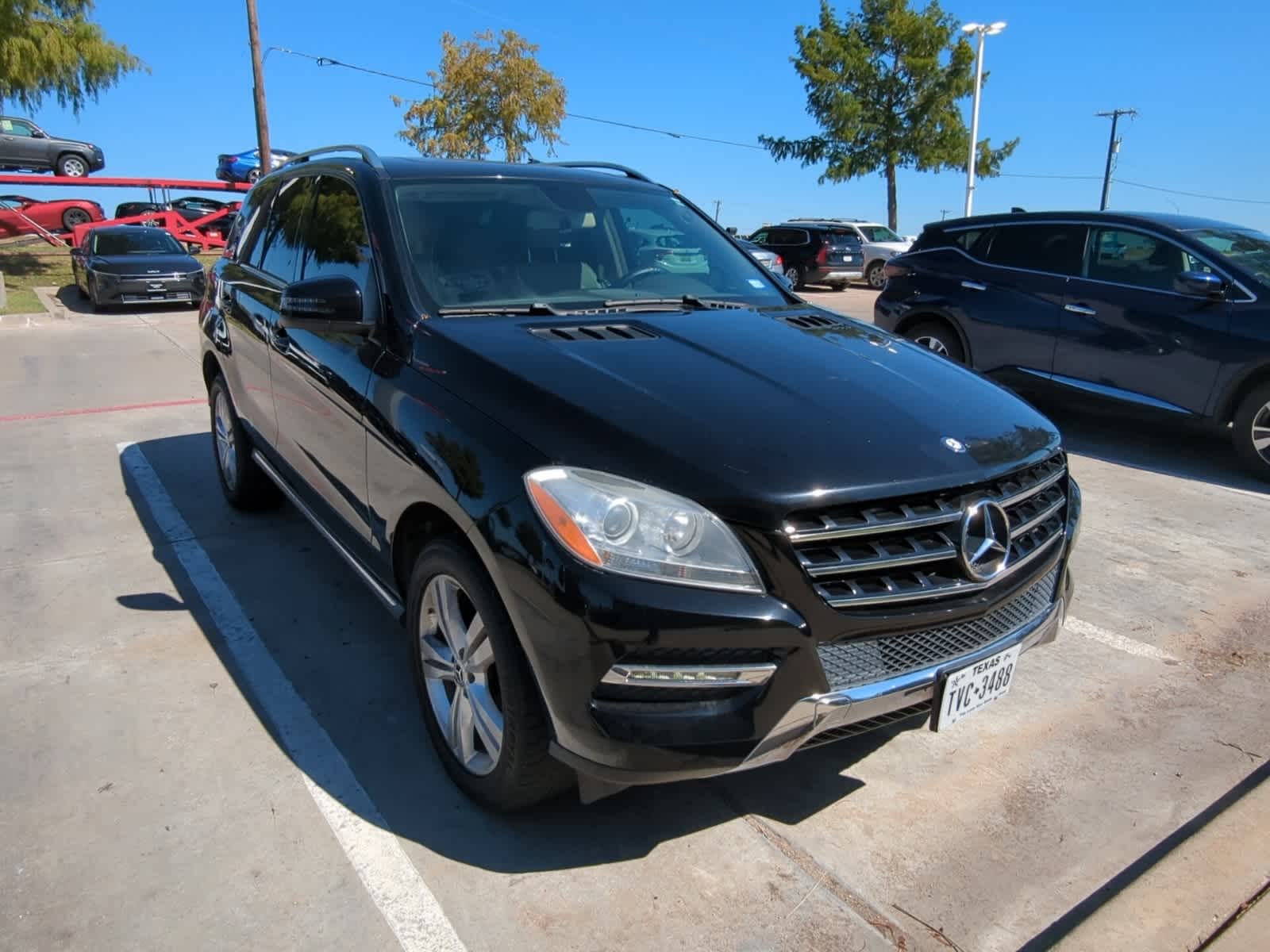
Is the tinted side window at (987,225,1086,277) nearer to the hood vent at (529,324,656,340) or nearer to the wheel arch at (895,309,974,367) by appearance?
the wheel arch at (895,309,974,367)

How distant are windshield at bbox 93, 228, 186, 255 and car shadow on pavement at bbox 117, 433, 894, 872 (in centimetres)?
1373

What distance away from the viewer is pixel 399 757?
9.62 feet

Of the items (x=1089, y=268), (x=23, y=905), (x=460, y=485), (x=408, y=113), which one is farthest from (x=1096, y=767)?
(x=408, y=113)

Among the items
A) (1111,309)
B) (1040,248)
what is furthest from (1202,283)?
(1040,248)

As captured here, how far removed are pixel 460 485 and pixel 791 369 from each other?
3.47ft

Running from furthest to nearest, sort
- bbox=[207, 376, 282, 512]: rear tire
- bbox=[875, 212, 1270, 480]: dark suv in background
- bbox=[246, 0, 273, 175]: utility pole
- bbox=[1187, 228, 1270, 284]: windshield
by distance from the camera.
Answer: bbox=[246, 0, 273, 175]: utility pole → bbox=[1187, 228, 1270, 284]: windshield → bbox=[875, 212, 1270, 480]: dark suv in background → bbox=[207, 376, 282, 512]: rear tire

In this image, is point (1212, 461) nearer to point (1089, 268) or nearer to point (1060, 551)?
point (1089, 268)

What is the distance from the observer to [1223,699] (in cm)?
342

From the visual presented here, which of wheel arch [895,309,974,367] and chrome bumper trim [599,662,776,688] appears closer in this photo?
chrome bumper trim [599,662,776,688]

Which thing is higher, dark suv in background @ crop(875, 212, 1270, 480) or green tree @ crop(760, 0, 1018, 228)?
green tree @ crop(760, 0, 1018, 228)

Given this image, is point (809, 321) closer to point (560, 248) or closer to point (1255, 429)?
point (560, 248)

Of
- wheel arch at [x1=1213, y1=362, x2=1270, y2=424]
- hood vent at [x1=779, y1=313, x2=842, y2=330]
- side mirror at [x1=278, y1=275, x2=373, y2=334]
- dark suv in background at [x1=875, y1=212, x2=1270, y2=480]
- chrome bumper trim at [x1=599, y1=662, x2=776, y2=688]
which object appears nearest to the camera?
chrome bumper trim at [x1=599, y1=662, x2=776, y2=688]

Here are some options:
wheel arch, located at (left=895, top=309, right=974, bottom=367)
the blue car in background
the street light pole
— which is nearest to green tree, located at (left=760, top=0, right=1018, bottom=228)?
the street light pole

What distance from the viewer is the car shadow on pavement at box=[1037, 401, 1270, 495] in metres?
6.43
